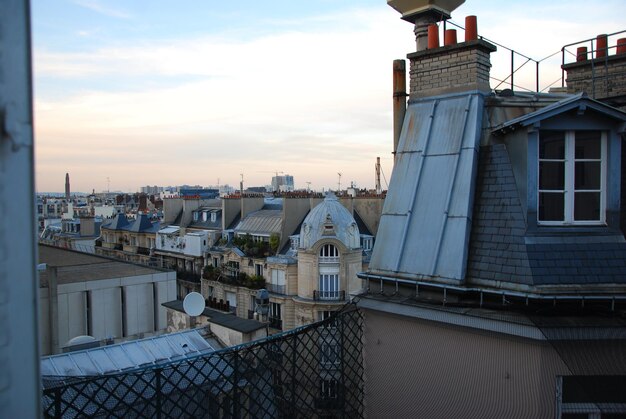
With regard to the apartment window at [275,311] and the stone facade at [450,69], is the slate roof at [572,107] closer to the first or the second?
the stone facade at [450,69]

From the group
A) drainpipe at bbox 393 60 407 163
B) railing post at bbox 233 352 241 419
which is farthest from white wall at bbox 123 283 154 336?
railing post at bbox 233 352 241 419

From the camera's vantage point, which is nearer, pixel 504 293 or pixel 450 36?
pixel 504 293

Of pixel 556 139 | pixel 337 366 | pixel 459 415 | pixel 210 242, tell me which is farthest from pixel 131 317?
pixel 210 242

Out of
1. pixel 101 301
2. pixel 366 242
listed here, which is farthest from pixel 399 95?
pixel 366 242

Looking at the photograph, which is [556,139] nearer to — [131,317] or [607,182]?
[607,182]

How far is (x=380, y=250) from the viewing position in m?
6.08

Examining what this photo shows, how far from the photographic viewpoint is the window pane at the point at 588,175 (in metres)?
5.23

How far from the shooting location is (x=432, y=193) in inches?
230

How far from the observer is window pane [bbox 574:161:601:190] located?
5.23 metres

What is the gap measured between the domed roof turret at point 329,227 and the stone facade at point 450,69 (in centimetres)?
2013

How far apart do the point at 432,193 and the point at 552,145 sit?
1.38 meters

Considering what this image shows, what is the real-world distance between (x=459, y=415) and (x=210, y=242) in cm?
3405

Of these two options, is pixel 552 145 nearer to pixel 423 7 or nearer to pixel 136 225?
pixel 423 7

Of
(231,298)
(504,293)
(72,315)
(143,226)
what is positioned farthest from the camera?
(143,226)
